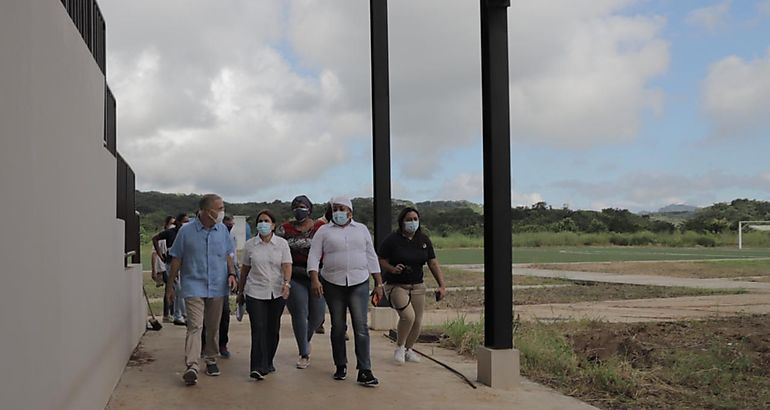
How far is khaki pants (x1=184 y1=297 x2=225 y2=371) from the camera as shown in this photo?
8.30 metres

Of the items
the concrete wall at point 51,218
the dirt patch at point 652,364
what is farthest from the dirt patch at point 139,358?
the dirt patch at point 652,364

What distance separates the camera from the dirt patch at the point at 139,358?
379 inches

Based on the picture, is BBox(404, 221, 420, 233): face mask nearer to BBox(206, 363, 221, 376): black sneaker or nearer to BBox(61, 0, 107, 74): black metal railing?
BBox(206, 363, 221, 376): black sneaker

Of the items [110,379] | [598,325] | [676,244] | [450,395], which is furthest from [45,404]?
[676,244]

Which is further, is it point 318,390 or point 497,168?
point 497,168

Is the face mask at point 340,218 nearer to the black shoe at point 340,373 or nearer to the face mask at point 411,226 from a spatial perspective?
the face mask at point 411,226

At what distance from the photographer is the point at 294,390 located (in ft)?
26.2

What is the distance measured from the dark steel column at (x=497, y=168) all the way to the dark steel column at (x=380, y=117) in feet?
14.4

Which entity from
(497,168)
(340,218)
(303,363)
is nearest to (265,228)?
(340,218)


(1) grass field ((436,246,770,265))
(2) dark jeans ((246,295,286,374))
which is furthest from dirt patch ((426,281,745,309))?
(1) grass field ((436,246,770,265))

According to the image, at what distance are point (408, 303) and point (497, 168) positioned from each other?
79.7 inches

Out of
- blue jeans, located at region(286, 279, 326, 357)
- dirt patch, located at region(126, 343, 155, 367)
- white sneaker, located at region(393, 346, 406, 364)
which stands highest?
blue jeans, located at region(286, 279, 326, 357)

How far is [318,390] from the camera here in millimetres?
8000

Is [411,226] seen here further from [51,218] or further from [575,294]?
[575,294]
